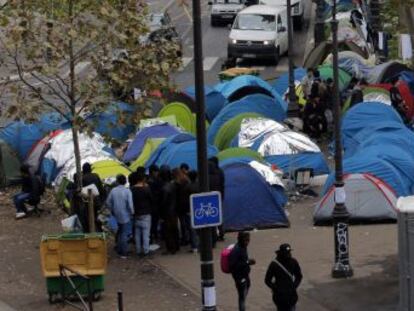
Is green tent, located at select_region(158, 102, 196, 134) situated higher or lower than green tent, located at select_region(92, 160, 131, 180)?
higher

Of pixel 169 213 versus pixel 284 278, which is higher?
pixel 169 213

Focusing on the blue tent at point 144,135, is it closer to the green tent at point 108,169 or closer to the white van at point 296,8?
the green tent at point 108,169

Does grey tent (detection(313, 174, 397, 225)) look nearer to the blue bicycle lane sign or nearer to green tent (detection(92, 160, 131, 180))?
green tent (detection(92, 160, 131, 180))

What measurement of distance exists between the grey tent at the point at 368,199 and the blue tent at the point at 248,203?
1188 millimetres

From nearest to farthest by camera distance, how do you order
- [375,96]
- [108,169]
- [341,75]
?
[108,169] → [375,96] → [341,75]

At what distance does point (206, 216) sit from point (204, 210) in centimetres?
8

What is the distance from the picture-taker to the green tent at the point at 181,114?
92.5ft

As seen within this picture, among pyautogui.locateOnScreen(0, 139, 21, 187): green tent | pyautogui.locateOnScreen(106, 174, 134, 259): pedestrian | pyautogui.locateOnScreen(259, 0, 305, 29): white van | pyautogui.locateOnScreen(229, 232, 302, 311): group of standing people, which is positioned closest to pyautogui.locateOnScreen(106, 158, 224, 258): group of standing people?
pyautogui.locateOnScreen(106, 174, 134, 259): pedestrian

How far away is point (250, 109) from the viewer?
91.8 ft

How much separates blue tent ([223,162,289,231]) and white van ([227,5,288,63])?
2069 centimetres

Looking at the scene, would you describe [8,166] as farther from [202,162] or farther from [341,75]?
[202,162]

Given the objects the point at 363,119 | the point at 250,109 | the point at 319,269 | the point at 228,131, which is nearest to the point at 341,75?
the point at 250,109

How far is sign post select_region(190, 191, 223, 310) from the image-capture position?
13844 millimetres

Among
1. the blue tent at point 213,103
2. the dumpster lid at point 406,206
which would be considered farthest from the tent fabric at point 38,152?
the dumpster lid at point 406,206
